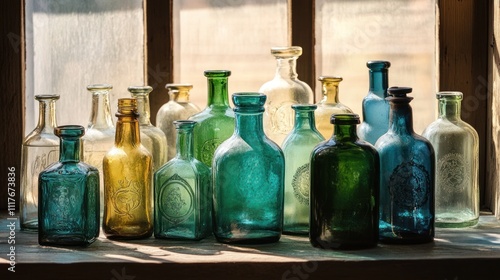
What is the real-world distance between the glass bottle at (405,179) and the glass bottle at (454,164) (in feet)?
0.58

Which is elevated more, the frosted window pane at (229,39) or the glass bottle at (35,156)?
the frosted window pane at (229,39)

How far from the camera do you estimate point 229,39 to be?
88.9 inches

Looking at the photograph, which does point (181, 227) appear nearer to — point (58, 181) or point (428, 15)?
point (58, 181)

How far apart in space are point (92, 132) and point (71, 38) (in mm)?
347

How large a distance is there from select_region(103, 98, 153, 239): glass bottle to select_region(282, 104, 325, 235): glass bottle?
296mm

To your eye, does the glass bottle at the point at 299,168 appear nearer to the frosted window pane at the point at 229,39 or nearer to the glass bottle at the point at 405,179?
the glass bottle at the point at 405,179

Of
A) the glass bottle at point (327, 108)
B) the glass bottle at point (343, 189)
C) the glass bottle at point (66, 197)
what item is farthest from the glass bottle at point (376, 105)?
the glass bottle at point (66, 197)

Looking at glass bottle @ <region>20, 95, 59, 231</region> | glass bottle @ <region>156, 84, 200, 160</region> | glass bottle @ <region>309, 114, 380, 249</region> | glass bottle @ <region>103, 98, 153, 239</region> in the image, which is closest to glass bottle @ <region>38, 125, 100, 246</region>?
glass bottle @ <region>103, 98, 153, 239</region>

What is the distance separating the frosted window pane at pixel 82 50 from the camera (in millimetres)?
2250

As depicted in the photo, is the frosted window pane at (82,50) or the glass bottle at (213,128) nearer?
the glass bottle at (213,128)

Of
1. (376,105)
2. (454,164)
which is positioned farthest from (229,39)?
(454,164)

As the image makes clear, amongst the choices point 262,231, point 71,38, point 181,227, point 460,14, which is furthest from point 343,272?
point 71,38

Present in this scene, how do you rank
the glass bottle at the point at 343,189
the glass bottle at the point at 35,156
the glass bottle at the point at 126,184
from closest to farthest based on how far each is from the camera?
the glass bottle at the point at 343,189 < the glass bottle at the point at 126,184 < the glass bottle at the point at 35,156

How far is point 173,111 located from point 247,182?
0.37 metres
